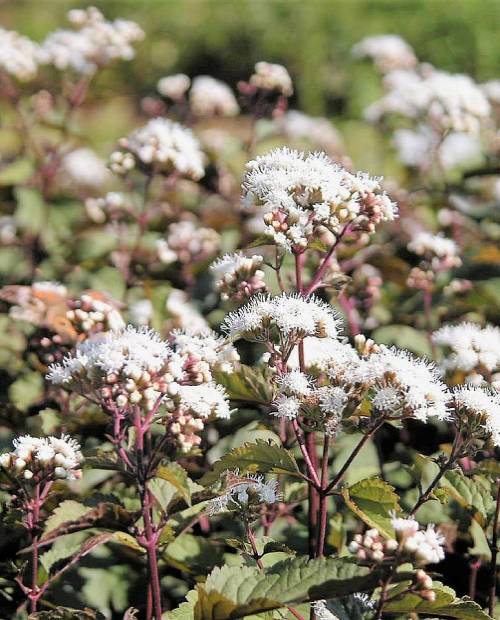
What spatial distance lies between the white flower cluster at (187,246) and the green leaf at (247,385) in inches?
53.3

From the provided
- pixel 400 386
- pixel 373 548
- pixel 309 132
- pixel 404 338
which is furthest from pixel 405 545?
pixel 309 132

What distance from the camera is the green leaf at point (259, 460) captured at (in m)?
1.96

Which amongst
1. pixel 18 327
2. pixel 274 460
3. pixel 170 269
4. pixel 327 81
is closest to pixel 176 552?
pixel 274 460

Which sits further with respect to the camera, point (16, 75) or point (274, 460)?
point (16, 75)

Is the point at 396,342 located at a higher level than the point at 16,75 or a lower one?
lower

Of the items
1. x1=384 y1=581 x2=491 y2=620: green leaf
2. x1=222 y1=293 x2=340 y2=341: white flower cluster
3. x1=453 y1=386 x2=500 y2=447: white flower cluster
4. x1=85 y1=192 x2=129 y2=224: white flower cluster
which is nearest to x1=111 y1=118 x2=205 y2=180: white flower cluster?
x1=85 y1=192 x2=129 y2=224: white flower cluster

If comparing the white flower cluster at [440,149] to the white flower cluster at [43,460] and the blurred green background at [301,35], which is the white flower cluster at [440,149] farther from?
the blurred green background at [301,35]

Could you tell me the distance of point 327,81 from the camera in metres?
11.9

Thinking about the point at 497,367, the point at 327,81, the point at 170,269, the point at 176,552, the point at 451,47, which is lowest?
the point at 176,552

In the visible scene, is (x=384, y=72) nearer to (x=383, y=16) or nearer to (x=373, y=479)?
(x=373, y=479)

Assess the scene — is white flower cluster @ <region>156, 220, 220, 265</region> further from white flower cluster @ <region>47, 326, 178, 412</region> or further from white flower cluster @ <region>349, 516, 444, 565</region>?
white flower cluster @ <region>349, 516, 444, 565</region>

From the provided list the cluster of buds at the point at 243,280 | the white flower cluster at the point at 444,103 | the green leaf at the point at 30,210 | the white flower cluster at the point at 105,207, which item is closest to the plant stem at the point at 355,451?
the cluster of buds at the point at 243,280

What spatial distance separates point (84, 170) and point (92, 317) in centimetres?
293

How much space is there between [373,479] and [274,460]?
8.7 inches
